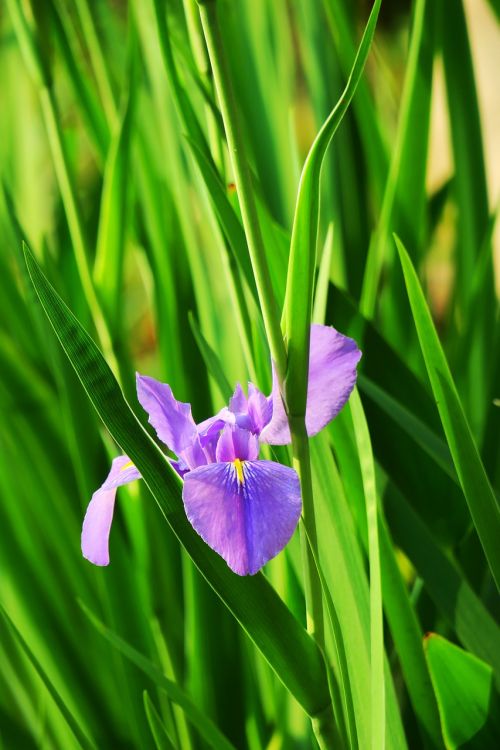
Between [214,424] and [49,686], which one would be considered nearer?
[214,424]

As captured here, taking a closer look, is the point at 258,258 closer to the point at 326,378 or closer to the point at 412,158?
the point at 326,378

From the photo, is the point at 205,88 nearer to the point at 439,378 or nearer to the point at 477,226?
the point at 439,378

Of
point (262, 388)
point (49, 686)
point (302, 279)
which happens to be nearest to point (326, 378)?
point (302, 279)

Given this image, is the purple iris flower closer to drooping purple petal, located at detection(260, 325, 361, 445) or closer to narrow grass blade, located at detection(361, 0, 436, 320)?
drooping purple petal, located at detection(260, 325, 361, 445)

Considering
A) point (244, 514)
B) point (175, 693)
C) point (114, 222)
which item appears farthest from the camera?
point (114, 222)

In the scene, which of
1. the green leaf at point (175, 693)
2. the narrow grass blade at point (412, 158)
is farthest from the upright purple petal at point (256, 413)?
the narrow grass blade at point (412, 158)

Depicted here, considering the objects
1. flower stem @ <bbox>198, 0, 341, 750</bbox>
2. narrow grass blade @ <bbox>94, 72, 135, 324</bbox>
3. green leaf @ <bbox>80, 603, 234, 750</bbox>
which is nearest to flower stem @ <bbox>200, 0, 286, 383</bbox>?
flower stem @ <bbox>198, 0, 341, 750</bbox>

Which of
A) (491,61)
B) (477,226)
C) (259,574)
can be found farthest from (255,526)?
(491,61)
